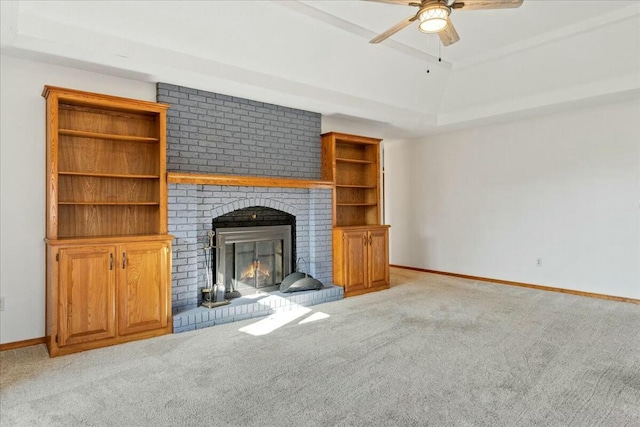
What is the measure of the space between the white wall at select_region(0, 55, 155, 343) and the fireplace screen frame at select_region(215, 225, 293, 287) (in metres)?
1.66

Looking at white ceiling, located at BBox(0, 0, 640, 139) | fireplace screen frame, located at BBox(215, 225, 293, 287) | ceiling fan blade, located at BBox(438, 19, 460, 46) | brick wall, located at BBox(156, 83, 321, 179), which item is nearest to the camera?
ceiling fan blade, located at BBox(438, 19, 460, 46)

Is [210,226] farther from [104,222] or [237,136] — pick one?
[237,136]

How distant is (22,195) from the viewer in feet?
11.1

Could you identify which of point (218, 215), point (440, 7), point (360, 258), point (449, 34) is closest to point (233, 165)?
point (218, 215)

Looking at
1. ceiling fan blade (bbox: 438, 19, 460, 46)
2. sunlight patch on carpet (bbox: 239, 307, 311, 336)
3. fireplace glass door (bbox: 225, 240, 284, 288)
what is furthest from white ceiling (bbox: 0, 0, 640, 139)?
sunlight patch on carpet (bbox: 239, 307, 311, 336)

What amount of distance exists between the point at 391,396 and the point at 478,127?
5.18 meters

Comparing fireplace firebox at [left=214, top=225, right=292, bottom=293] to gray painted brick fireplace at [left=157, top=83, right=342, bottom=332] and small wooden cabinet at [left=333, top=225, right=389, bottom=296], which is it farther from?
small wooden cabinet at [left=333, top=225, right=389, bottom=296]

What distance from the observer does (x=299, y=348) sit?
127 inches

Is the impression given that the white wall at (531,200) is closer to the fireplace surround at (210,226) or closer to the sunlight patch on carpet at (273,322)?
the fireplace surround at (210,226)

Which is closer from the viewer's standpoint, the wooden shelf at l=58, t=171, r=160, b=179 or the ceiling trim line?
the wooden shelf at l=58, t=171, r=160, b=179

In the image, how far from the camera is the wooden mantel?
12.9 feet

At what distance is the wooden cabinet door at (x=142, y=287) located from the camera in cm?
344

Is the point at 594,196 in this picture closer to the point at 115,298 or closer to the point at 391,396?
the point at 391,396

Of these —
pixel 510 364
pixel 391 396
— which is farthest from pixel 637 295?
pixel 391 396
